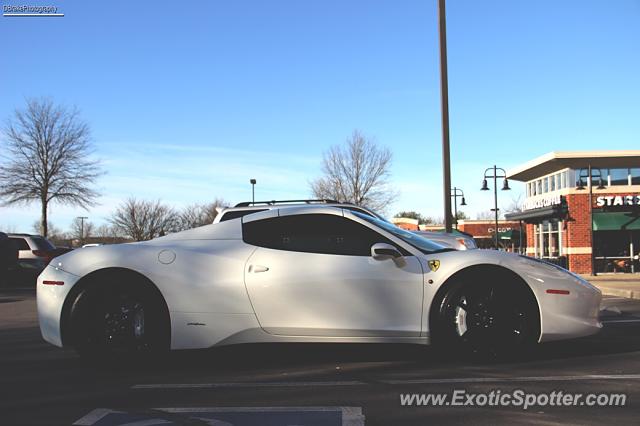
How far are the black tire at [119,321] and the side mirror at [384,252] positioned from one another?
6.20 feet

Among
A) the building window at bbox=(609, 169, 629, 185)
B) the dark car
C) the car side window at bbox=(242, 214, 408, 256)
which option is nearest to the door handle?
the car side window at bbox=(242, 214, 408, 256)

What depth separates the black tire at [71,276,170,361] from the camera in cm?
507

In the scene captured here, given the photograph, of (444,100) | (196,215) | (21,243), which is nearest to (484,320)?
(444,100)

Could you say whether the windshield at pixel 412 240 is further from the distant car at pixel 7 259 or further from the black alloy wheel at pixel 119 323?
the distant car at pixel 7 259

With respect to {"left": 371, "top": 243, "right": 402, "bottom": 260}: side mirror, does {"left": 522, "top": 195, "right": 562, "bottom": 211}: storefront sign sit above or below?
above

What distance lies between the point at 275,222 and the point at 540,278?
2.39 m

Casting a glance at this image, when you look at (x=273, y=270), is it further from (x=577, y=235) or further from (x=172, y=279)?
(x=577, y=235)

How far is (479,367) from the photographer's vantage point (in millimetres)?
4863

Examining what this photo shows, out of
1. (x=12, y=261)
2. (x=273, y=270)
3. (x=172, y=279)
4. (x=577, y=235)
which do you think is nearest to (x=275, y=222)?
(x=273, y=270)

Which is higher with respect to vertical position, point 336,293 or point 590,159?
point 590,159

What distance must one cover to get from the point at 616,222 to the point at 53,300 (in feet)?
84.5

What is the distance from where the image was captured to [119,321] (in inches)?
203

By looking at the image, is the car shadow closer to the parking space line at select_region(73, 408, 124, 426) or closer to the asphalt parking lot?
the asphalt parking lot

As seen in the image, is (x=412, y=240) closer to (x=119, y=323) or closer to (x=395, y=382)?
(x=395, y=382)
